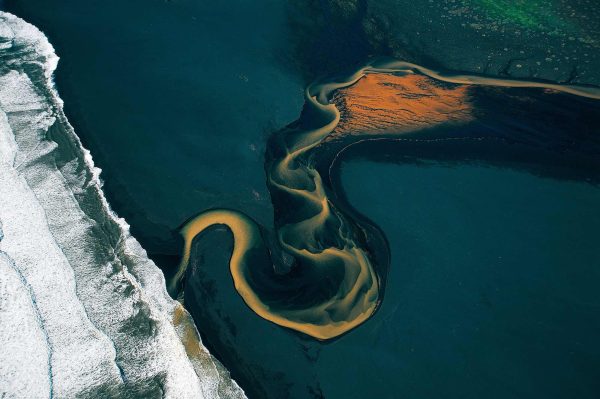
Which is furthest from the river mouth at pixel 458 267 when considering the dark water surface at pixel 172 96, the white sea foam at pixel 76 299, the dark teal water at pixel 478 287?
the dark water surface at pixel 172 96

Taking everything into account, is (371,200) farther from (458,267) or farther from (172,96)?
(172,96)

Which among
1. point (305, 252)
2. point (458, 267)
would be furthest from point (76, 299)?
point (458, 267)

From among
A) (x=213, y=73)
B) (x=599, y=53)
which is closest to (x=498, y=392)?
(x=213, y=73)

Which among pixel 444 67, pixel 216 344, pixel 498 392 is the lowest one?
pixel 216 344

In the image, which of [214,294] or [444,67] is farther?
[444,67]

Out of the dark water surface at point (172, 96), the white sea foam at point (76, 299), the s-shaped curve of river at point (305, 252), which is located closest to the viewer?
the white sea foam at point (76, 299)

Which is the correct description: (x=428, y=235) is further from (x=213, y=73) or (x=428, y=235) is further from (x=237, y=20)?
(x=237, y=20)

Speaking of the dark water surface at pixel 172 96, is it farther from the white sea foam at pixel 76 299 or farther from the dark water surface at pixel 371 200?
the white sea foam at pixel 76 299
